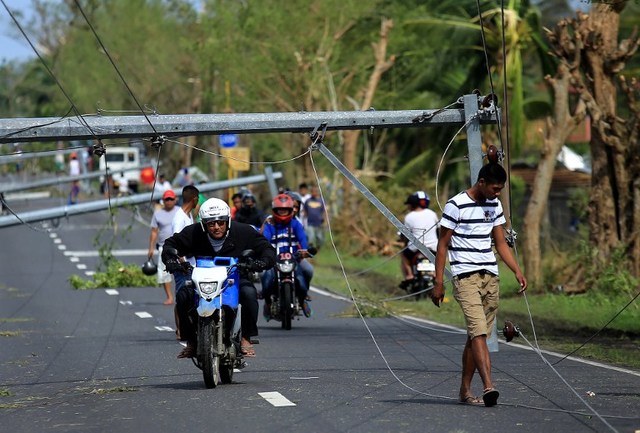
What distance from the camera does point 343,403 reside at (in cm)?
1101

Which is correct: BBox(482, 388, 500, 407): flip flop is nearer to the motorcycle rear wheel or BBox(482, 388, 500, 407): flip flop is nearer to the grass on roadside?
the grass on roadside

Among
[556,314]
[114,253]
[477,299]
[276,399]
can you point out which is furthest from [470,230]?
[114,253]

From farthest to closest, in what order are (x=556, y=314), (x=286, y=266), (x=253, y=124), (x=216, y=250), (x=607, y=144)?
1. (x=607, y=144)
2. (x=556, y=314)
3. (x=286, y=266)
4. (x=253, y=124)
5. (x=216, y=250)

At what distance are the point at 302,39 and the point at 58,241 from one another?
35.0 feet

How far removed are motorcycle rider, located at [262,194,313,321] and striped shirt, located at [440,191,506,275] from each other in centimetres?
782

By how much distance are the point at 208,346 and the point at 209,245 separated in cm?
116

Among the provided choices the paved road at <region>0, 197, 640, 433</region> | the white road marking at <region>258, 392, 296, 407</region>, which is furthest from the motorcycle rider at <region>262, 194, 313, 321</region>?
the white road marking at <region>258, 392, 296, 407</region>

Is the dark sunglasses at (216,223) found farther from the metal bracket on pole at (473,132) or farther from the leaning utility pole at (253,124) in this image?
the metal bracket on pole at (473,132)

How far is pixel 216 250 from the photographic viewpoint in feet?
41.0

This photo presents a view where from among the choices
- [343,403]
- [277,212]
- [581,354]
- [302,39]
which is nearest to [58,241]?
[302,39]

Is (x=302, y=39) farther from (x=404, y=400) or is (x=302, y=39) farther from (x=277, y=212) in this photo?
(x=404, y=400)

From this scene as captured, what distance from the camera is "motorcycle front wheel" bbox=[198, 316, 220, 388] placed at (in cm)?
1176

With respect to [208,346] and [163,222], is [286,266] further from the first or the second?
[208,346]

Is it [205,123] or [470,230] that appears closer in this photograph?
[470,230]
